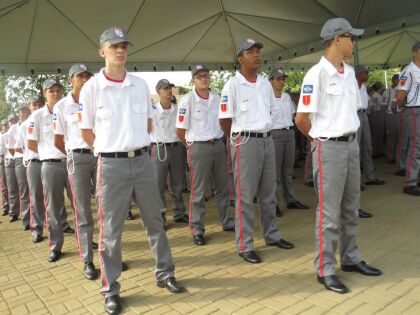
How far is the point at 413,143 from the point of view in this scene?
19.5 feet

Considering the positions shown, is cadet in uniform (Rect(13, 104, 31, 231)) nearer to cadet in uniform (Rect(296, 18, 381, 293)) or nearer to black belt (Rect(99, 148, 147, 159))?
black belt (Rect(99, 148, 147, 159))

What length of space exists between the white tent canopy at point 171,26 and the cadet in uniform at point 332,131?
16.0 ft

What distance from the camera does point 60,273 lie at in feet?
13.4

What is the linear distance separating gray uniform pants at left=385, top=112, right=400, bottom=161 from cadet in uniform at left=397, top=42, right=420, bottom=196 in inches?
137

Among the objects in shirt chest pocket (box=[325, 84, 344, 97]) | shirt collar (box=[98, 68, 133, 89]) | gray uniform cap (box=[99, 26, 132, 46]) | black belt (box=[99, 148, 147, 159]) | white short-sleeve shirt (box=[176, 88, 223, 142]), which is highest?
gray uniform cap (box=[99, 26, 132, 46])

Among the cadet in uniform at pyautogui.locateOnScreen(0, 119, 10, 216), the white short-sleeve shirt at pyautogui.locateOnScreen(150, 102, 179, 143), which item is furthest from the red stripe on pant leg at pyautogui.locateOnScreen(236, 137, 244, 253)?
the cadet in uniform at pyautogui.locateOnScreen(0, 119, 10, 216)

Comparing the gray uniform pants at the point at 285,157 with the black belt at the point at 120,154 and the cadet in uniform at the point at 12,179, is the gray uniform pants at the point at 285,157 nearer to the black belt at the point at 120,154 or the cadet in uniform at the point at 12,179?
the black belt at the point at 120,154

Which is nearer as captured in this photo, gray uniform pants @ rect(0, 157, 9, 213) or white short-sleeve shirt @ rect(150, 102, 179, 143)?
white short-sleeve shirt @ rect(150, 102, 179, 143)

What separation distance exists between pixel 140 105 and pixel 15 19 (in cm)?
524

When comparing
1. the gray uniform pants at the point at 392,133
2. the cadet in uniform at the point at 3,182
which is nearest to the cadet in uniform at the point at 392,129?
the gray uniform pants at the point at 392,133

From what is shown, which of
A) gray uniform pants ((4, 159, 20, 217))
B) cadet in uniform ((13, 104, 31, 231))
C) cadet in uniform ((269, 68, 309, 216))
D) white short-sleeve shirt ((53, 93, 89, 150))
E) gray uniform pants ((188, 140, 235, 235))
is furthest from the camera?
gray uniform pants ((4, 159, 20, 217))

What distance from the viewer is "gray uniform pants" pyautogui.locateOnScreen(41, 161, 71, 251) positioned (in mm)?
4570

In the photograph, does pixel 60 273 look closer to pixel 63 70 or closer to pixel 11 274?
pixel 11 274

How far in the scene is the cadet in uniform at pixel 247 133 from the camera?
156 inches
